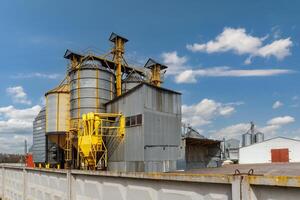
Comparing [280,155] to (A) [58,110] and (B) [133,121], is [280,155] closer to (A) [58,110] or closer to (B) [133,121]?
(B) [133,121]

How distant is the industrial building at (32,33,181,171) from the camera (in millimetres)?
23094

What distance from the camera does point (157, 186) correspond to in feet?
22.5

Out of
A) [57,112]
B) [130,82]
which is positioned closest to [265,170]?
[57,112]

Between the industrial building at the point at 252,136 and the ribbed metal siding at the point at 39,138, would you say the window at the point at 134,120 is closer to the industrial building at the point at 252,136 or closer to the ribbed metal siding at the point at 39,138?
the ribbed metal siding at the point at 39,138

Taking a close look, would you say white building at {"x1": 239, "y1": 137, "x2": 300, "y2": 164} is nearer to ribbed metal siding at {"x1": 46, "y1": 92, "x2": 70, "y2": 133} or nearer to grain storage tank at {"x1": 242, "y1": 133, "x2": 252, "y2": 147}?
grain storage tank at {"x1": 242, "y1": 133, "x2": 252, "y2": 147}

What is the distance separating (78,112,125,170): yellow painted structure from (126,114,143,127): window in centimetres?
109

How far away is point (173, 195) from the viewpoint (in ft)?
21.1

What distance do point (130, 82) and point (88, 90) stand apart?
591 centimetres

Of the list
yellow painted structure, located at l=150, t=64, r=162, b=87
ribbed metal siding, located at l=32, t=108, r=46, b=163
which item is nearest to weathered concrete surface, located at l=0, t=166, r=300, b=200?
ribbed metal siding, located at l=32, t=108, r=46, b=163

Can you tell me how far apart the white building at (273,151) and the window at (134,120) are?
79.3 ft

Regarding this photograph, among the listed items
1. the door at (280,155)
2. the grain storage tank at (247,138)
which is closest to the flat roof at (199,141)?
the door at (280,155)

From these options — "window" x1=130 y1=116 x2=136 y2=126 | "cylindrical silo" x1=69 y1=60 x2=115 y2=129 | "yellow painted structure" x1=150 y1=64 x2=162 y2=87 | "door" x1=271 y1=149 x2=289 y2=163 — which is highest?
"yellow painted structure" x1=150 y1=64 x2=162 y2=87

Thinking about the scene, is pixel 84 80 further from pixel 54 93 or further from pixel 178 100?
pixel 178 100

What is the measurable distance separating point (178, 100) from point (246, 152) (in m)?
22.0
